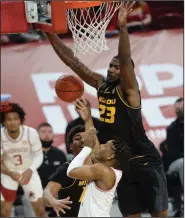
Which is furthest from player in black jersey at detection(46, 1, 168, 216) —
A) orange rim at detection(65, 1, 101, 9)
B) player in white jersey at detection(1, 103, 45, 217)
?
player in white jersey at detection(1, 103, 45, 217)

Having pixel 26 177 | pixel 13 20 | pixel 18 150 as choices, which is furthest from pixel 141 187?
pixel 18 150

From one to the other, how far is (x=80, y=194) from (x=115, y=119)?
548 mm

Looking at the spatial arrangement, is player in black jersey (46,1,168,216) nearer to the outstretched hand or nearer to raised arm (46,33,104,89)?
raised arm (46,33,104,89)

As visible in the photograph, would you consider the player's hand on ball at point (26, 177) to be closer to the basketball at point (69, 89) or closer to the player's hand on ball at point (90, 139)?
the basketball at point (69, 89)

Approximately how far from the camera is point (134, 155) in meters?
5.34

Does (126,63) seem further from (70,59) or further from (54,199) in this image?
(54,199)

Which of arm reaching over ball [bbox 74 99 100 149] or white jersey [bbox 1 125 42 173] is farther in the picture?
white jersey [bbox 1 125 42 173]

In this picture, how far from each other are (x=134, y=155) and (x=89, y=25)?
917mm

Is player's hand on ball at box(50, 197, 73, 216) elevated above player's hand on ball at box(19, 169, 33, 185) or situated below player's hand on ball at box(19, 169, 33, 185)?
above

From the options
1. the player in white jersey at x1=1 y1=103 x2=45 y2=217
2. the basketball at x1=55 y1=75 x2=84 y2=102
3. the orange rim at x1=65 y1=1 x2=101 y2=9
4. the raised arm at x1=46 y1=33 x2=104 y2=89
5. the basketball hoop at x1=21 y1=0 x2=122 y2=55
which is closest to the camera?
the basketball hoop at x1=21 y1=0 x2=122 y2=55

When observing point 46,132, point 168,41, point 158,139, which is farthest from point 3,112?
point 168,41

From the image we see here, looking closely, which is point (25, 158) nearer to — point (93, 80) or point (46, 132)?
point (46, 132)

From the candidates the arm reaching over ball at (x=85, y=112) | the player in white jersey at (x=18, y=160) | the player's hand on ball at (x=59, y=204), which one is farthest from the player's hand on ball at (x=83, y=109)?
the player in white jersey at (x=18, y=160)

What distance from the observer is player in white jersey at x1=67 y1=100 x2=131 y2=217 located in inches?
187
